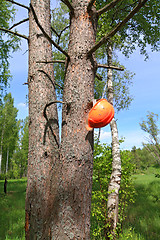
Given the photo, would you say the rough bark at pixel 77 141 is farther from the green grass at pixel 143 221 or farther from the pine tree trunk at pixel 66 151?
the green grass at pixel 143 221

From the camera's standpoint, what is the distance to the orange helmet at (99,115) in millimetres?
1937

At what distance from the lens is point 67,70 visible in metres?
2.13

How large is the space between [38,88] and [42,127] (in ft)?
1.70

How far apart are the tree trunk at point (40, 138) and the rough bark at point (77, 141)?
21 cm

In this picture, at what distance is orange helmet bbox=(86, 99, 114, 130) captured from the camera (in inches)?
76.3

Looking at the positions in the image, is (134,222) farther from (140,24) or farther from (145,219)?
(140,24)

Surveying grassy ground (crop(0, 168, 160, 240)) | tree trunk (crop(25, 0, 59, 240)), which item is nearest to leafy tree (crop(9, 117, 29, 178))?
grassy ground (crop(0, 168, 160, 240))

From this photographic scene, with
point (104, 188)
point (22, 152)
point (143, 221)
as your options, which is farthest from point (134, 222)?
point (22, 152)

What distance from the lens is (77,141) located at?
73.5 inches

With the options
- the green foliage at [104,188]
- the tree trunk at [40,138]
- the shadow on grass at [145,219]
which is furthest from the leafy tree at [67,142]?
the shadow on grass at [145,219]

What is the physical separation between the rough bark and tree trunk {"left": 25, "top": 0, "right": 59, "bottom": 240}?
0.68 feet

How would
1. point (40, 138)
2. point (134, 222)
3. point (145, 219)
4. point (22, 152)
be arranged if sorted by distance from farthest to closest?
point (22, 152) → point (145, 219) → point (134, 222) → point (40, 138)

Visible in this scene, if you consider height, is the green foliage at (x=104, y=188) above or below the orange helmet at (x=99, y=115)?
below

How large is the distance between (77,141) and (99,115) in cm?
36
